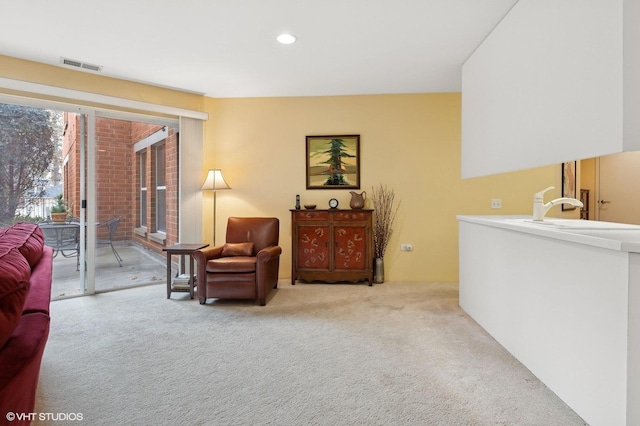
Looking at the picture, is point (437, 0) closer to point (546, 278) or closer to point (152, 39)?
point (546, 278)

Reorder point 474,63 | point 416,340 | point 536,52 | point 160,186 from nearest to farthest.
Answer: point 536,52, point 416,340, point 474,63, point 160,186

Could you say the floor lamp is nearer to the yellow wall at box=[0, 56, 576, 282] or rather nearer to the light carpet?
the yellow wall at box=[0, 56, 576, 282]

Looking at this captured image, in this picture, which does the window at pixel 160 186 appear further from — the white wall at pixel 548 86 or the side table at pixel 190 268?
the white wall at pixel 548 86

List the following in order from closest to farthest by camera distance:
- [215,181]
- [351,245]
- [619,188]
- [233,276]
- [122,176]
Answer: [233,276], [619,188], [122,176], [351,245], [215,181]

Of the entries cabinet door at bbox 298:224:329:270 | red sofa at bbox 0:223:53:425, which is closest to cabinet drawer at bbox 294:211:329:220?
cabinet door at bbox 298:224:329:270

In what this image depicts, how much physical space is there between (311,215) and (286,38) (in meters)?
2.13

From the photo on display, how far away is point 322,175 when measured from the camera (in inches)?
197

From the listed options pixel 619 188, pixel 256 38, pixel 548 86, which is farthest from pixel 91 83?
pixel 619 188

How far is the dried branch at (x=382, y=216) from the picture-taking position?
482 centimetres

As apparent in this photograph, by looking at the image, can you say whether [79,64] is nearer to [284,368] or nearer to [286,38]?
[286,38]

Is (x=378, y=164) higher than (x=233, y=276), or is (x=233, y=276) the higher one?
(x=378, y=164)

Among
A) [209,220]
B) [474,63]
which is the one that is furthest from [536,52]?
[209,220]

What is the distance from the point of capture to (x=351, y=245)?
459 cm

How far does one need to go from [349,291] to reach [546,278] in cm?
244
